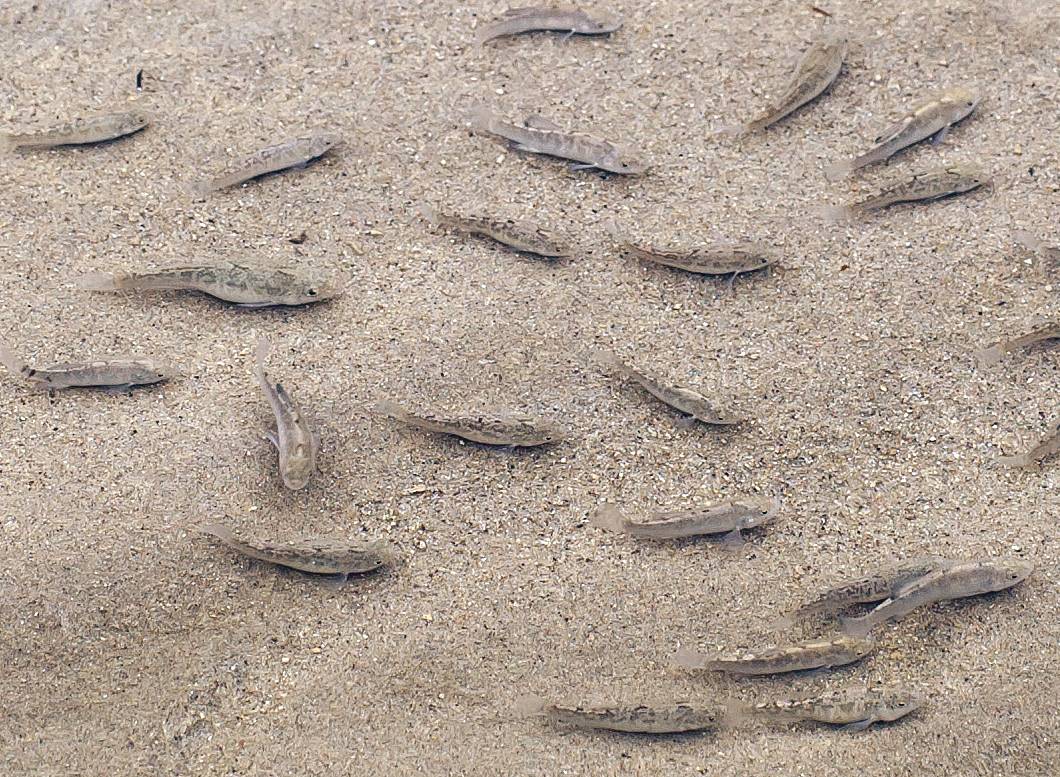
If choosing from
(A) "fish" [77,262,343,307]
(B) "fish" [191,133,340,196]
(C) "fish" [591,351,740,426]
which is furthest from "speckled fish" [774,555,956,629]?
(B) "fish" [191,133,340,196]

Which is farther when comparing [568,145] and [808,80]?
[808,80]

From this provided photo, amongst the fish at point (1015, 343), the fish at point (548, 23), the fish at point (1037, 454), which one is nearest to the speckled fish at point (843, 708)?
the fish at point (1037, 454)

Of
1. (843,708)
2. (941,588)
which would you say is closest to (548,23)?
(941,588)

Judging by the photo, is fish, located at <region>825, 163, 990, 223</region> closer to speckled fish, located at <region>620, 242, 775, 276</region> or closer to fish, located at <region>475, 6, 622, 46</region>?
speckled fish, located at <region>620, 242, 775, 276</region>

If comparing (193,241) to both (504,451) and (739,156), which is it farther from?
(739,156)

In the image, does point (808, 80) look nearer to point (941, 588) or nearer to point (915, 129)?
point (915, 129)
